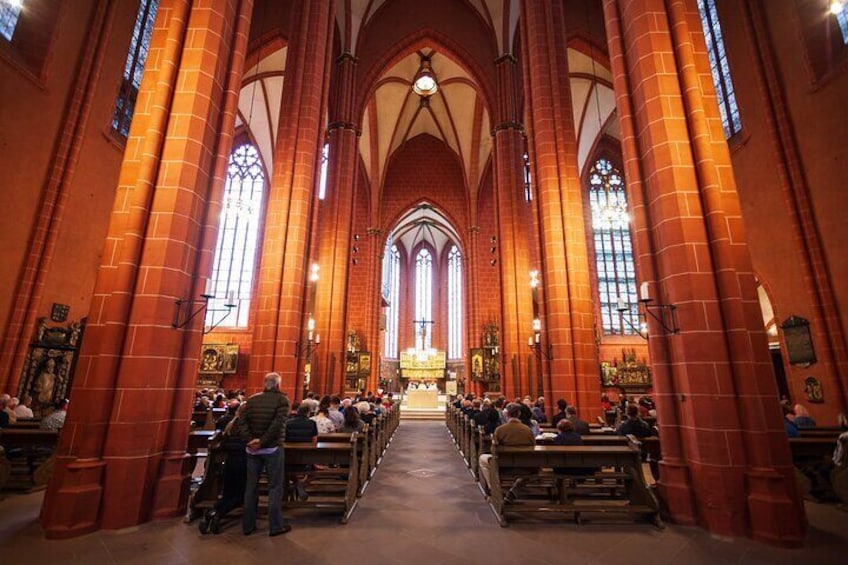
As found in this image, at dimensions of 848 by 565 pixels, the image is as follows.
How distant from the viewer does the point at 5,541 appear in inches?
132

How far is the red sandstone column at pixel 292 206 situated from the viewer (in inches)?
321

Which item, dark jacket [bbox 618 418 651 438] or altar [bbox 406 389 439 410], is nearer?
→ dark jacket [bbox 618 418 651 438]

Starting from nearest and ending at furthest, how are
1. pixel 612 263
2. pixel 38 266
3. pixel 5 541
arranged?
pixel 5 541, pixel 38 266, pixel 612 263

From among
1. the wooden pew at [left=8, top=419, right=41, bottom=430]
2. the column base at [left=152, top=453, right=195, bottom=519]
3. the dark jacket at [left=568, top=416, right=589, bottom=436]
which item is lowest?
the column base at [left=152, top=453, right=195, bottom=519]

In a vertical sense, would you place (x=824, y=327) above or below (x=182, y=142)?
below

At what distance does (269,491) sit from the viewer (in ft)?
12.2

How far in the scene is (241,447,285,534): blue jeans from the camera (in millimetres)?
3668

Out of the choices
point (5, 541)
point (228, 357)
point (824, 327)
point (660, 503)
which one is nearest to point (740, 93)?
point (824, 327)

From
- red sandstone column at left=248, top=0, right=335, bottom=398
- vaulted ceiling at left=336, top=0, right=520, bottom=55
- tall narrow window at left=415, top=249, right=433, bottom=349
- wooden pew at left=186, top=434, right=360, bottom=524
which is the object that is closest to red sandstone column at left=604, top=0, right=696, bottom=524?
wooden pew at left=186, top=434, right=360, bottom=524

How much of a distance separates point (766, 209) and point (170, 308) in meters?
13.7

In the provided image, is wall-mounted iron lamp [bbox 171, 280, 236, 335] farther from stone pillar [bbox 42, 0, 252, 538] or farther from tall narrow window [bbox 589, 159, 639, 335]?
tall narrow window [bbox 589, 159, 639, 335]

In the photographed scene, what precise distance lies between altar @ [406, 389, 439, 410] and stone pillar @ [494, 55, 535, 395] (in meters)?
5.70

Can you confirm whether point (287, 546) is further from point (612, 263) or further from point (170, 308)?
point (612, 263)

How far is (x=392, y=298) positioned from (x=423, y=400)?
17100mm
